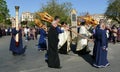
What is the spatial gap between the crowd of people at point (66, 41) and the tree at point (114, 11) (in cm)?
6390

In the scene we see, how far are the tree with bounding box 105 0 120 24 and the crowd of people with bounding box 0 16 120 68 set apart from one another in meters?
63.9

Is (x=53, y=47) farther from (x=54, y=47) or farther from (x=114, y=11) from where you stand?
(x=114, y=11)

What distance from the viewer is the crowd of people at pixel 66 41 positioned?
13.6 metres

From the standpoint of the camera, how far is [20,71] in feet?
42.2

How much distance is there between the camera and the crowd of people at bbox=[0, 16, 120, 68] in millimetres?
13586

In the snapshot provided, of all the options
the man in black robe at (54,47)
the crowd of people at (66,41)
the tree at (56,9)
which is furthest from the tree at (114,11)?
the man in black robe at (54,47)

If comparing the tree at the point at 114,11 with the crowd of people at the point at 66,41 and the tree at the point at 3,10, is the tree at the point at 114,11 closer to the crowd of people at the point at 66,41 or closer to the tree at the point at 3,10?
the tree at the point at 3,10

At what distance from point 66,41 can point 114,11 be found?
78.7 m

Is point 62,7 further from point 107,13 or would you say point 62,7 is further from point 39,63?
point 39,63

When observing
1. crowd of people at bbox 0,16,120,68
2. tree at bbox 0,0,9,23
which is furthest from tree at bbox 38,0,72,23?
crowd of people at bbox 0,16,120,68

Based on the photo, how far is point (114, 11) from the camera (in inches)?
3789

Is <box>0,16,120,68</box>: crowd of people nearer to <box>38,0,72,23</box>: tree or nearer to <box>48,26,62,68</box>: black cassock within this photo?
<box>48,26,62,68</box>: black cassock

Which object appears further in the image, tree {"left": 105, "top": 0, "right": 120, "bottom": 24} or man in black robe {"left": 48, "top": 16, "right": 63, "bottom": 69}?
tree {"left": 105, "top": 0, "right": 120, "bottom": 24}

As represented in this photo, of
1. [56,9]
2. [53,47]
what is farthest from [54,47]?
[56,9]
